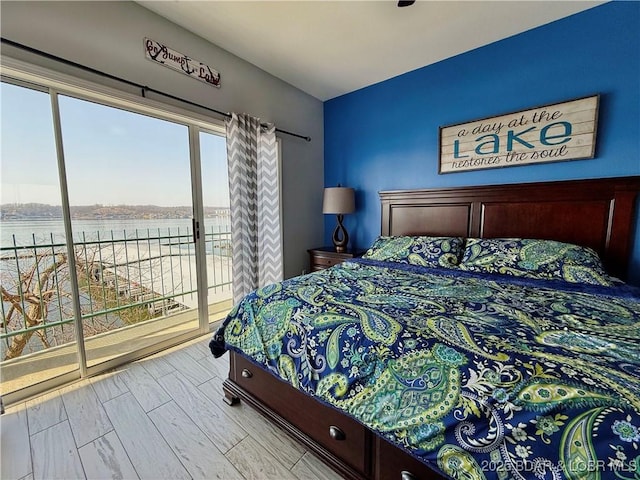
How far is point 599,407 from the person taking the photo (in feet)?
2.10

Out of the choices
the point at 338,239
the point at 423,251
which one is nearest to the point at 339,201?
the point at 338,239

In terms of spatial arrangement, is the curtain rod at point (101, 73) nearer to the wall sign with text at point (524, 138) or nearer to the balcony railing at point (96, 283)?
the balcony railing at point (96, 283)

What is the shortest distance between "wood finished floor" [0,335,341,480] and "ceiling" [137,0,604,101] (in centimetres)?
269

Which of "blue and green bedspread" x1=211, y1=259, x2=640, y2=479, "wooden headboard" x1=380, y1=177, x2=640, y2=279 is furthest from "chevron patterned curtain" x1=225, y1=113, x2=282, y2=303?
"wooden headboard" x1=380, y1=177, x2=640, y2=279

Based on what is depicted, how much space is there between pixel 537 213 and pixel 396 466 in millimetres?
2241

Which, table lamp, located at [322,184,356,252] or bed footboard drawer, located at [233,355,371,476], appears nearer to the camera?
bed footboard drawer, located at [233,355,371,476]

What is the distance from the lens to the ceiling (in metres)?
1.90

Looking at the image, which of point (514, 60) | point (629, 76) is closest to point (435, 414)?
point (629, 76)

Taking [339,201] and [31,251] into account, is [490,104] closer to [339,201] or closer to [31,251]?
[339,201]

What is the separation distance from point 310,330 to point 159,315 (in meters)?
2.24

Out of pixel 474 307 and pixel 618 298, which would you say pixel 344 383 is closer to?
pixel 474 307

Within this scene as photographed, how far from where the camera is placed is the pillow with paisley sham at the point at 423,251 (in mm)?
2201

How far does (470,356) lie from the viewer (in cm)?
85

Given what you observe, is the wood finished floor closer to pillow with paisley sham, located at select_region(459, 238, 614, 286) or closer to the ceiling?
pillow with paisley sham, located at select_region(459, 238, 614, 286)
